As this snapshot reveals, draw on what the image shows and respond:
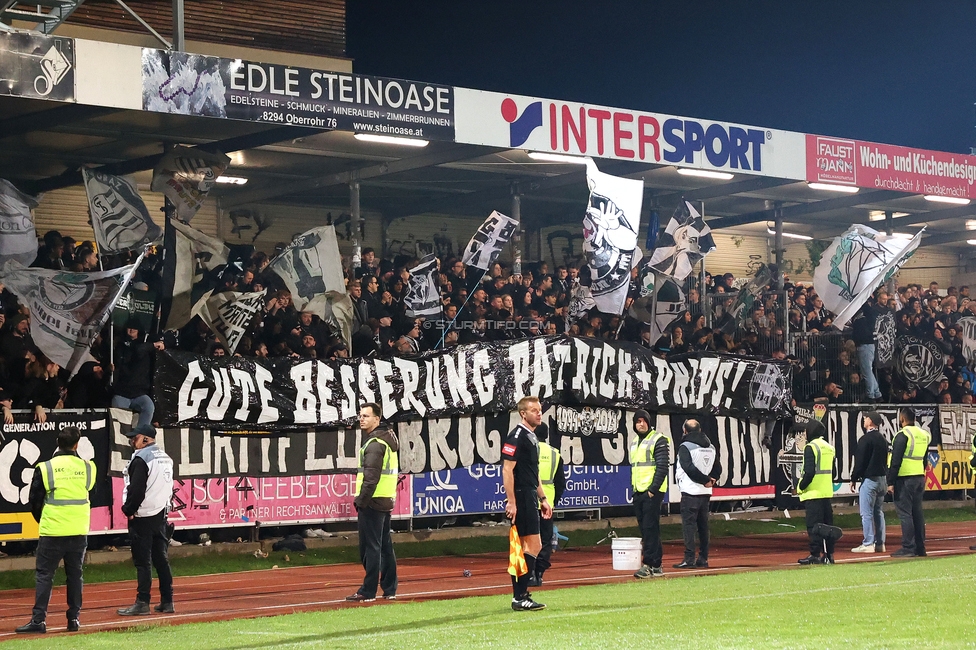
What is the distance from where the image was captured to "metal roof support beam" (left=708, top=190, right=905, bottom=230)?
28859mm

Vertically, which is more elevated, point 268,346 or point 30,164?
point 30,164

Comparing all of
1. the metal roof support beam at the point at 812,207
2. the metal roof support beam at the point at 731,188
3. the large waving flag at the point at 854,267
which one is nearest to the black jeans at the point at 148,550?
the large waving flag at the point at 854,267

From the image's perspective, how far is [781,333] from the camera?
2692 centimetres

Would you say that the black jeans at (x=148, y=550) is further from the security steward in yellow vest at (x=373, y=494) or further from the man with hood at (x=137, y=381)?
the man with hood at (x=137, y=381)

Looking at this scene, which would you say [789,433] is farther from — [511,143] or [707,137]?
[511,143]

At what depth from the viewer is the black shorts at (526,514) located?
12.0m

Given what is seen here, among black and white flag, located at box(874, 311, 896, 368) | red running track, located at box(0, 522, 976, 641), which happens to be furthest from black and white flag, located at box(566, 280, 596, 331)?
black and white flag, located at box(874, 311, 896, 368)

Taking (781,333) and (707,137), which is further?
(781,333)

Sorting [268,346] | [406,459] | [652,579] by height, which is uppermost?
[268,346]

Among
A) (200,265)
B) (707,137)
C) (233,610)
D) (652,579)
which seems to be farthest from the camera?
(707,137)

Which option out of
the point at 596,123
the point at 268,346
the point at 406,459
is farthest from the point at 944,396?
the point at 268,346

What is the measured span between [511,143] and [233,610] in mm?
10558

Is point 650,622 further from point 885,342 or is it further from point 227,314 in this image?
point 885,342

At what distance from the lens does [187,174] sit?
21047 millimetres
